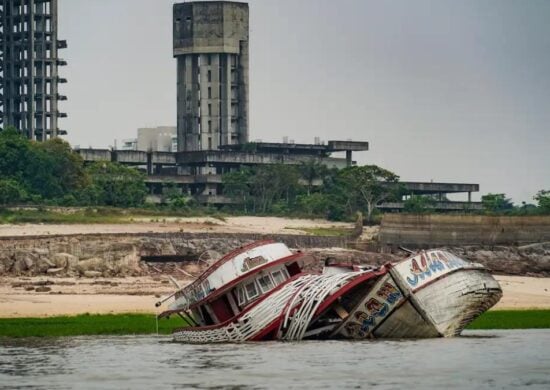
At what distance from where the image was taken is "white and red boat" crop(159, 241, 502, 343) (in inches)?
2820

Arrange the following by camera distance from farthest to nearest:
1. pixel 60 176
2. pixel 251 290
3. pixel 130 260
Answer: pixel 60 176, pixel 130 260, pixel 251 290

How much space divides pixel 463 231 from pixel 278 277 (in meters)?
61.2

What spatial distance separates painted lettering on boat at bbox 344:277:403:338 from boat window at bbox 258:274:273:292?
333cm

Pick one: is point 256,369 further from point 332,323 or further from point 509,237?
point 509,237

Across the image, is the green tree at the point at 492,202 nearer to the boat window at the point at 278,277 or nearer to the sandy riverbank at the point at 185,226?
the sandy riverbank at the point at 185,226

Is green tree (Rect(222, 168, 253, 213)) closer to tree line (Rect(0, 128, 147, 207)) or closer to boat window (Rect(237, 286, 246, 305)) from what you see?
tree line (Rect(0, 128, 147, 207))

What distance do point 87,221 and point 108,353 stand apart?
215 feet

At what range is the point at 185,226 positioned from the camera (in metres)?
138

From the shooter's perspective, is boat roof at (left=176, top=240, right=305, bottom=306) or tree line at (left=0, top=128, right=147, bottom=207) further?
tree line at (left=0, top=128, right=147, bottom=207)

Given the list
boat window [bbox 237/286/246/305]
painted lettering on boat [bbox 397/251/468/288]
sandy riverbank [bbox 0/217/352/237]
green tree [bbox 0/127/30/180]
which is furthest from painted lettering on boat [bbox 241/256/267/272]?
green tree [bbox 0/127/30/180]

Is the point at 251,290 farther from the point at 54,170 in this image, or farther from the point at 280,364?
the point at 54,170

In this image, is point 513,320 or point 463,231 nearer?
point 513,320

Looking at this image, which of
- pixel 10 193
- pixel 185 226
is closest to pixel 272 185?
pixel 10 193

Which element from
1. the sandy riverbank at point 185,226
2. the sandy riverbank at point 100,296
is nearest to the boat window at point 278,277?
the sandy riverbank at point 100,296
